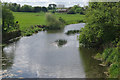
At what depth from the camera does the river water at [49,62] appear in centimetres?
1566

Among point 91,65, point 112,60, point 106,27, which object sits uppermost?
point 106,27

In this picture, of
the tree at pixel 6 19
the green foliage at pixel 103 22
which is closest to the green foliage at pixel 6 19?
the tree at pixel 6 19

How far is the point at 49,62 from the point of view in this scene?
18906mm

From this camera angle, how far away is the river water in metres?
15.7

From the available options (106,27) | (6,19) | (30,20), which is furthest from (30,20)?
(106,27)

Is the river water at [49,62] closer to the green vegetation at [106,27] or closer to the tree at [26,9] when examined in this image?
the green vegetation at [106,27]

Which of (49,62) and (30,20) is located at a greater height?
(30,20)

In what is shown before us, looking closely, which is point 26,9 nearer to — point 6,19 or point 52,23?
point 52,23

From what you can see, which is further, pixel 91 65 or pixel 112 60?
pixel 91 65

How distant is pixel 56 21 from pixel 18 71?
31.8 metres

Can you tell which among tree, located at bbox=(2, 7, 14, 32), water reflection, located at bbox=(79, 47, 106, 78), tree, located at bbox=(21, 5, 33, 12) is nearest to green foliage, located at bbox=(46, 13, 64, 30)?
tree, located at bbox=(2, 7, 14, 32)

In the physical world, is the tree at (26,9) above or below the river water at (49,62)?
above

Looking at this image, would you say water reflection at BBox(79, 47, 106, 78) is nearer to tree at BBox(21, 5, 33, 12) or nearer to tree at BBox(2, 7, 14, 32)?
tree at BBox(2, 7, 14, 32)

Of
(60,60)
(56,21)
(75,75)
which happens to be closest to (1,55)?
(60,60)
